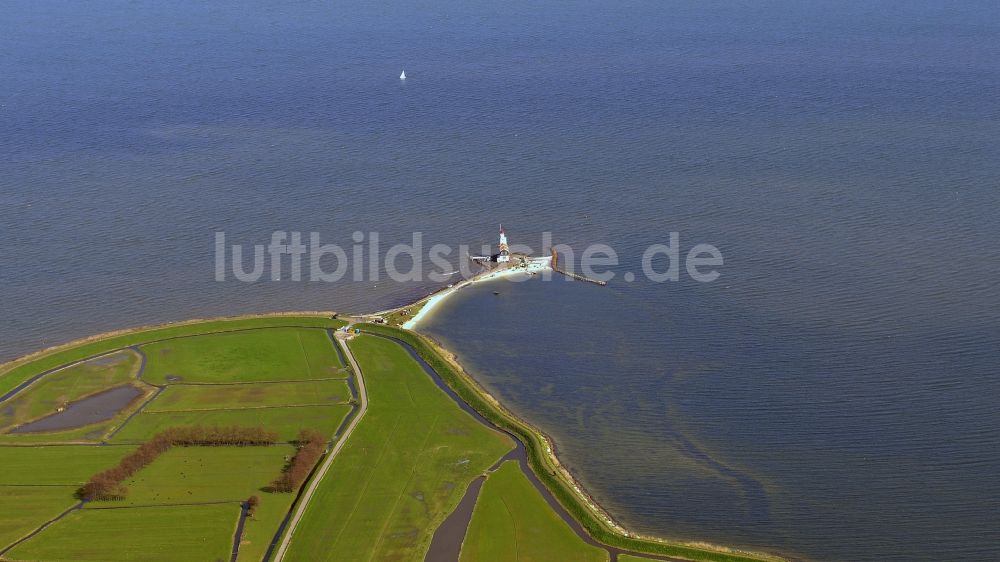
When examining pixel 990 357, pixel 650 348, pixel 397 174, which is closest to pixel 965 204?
pixel 990 357

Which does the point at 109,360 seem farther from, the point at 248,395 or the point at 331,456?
the point at 331,456

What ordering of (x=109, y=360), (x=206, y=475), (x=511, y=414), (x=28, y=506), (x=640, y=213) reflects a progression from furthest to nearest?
(x=640, y=213)
(x=109, y=360)
(x=511, y=414)
(x=206, y=475)
(x=28, y=506)

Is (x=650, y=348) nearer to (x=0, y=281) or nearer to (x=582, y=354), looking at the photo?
(x=582, y=354)

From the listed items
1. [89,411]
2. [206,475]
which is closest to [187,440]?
[206,475]

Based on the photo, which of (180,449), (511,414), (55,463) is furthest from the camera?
(511,414)

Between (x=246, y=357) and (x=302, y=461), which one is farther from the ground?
(x=246, y=357)

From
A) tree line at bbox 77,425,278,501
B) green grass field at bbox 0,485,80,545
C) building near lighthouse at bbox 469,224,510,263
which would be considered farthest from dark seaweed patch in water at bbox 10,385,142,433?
building near lighthouse at bbox 469,224,510,263

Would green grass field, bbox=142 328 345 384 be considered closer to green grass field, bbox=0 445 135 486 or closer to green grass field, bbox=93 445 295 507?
green grass field, bbox=0 445 135 486

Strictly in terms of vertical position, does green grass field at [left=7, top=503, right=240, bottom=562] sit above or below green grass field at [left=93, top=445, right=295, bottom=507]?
below
